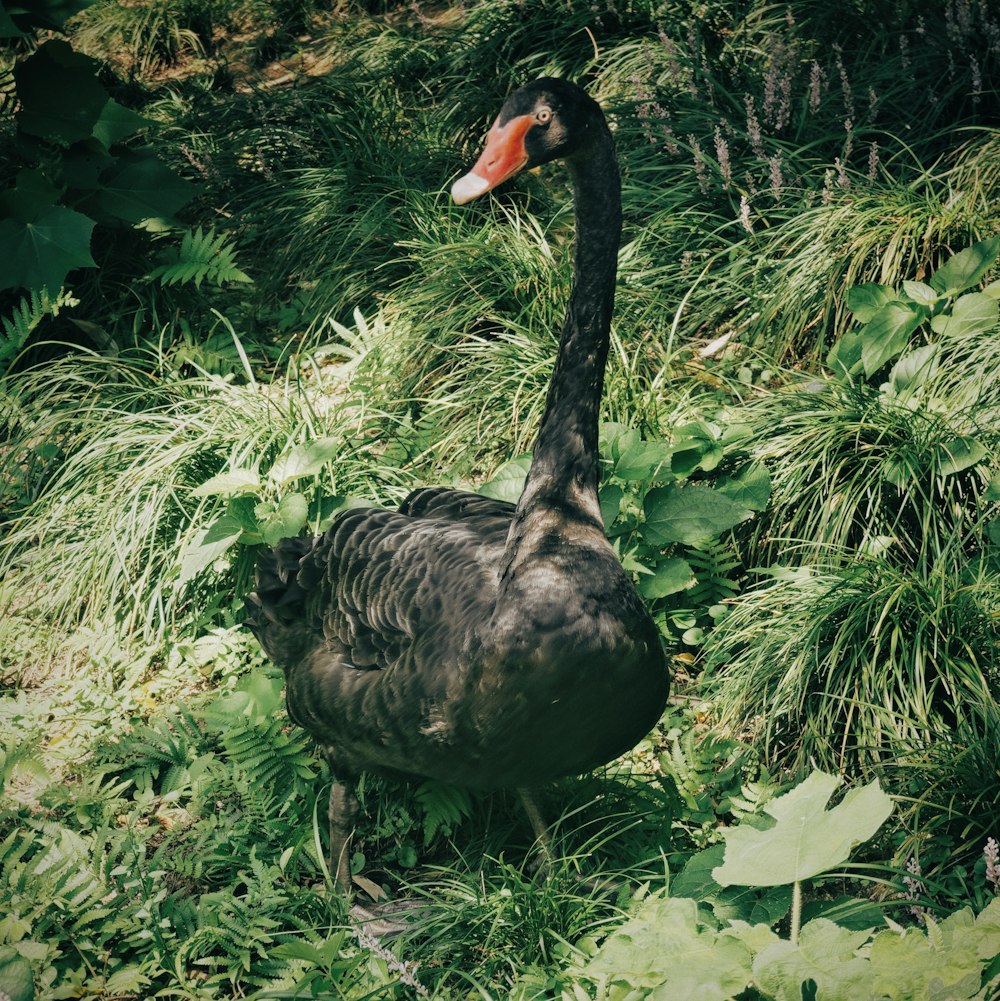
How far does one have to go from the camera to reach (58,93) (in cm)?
514

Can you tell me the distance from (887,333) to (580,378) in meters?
1.88

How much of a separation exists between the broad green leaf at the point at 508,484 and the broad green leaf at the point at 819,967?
2168 mm

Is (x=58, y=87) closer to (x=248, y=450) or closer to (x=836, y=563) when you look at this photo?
(x=248, y=450)

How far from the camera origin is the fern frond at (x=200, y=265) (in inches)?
217

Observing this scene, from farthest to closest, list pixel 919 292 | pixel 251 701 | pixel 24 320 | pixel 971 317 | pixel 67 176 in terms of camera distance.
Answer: pixel 67 176 → pixel 24 320 → pixel 919 292 → pixel 971 317 → pixel 251 701

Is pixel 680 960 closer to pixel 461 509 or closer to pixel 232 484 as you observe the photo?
pixel 461 509

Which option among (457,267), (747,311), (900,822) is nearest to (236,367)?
(457,267)

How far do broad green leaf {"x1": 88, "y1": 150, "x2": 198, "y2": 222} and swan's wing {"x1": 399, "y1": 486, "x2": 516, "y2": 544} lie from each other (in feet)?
8.39

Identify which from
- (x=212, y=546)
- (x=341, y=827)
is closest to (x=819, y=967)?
(x=341, y=827)

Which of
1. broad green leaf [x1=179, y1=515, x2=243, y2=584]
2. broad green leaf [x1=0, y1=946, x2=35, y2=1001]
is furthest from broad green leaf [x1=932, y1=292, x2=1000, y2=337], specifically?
broad green leaf [x1=0, y1=946, x2=35, y2=1001]

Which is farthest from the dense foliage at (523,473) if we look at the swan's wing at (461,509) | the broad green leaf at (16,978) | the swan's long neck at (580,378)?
the swan's long neck at (580,378)

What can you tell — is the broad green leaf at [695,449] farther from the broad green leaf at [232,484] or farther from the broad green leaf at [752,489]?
the broad green leaf at [232,484]

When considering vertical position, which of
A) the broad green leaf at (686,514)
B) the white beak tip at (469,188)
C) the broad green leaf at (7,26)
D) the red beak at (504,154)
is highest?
the broad green leaf at (7,26)

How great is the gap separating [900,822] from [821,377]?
206cm
